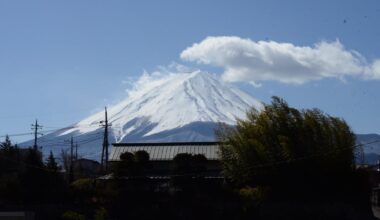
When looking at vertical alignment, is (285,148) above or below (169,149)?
below

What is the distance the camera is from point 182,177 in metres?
46.0

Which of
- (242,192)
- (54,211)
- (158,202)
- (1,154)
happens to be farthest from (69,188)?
(1,154)

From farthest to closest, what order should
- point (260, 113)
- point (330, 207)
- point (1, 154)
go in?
point (1, 154) < point (260, 113) < point (330, 207)

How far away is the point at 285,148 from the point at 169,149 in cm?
1184

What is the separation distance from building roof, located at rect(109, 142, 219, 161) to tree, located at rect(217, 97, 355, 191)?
177 inches

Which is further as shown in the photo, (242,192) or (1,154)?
(1,154)

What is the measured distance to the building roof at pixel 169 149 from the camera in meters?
55.3

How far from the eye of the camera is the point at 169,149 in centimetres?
5669

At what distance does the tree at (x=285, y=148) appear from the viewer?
46.3m

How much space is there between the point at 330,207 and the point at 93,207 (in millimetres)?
13171

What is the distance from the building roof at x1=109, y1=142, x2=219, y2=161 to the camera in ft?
181

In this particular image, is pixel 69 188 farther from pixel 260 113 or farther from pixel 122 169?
pixel 260 113

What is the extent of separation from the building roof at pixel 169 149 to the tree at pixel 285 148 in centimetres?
449

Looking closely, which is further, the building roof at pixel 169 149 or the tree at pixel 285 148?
the building roof at pixel 169 149
